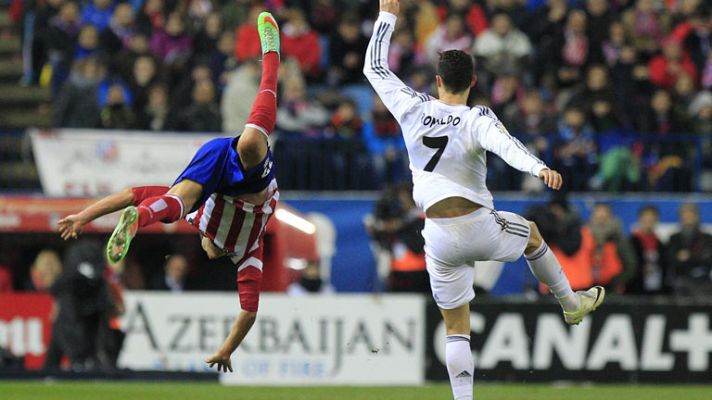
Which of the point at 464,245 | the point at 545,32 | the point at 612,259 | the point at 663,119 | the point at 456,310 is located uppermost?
the point at 545,32

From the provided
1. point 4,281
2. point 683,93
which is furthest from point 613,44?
point 4,281

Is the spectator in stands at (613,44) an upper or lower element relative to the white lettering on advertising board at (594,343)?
upper

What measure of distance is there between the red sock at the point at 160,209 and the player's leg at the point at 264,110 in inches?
28.7

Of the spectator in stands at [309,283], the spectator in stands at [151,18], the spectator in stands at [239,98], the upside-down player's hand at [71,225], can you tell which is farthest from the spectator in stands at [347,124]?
the upside-down player's hand at [71,225]

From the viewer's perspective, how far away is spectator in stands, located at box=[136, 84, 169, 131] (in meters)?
20.5

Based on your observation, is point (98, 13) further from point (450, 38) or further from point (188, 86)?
point (450, 38)

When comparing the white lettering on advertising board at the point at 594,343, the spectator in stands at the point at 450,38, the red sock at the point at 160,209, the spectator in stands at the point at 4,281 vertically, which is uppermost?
the spectator in stands at the point at 450,38

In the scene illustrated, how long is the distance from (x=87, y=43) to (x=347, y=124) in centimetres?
384

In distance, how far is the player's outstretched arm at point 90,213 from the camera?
418 inches

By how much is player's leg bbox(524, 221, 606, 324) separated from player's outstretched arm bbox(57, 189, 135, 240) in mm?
3094

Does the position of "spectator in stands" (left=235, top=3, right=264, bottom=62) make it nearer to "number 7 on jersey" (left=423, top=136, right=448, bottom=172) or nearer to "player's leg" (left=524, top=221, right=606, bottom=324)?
"player's leg" (left=524, top=221, right=606, bottom=324)

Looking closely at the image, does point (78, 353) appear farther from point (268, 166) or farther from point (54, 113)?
point (268, 166)

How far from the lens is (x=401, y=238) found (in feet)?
60.9

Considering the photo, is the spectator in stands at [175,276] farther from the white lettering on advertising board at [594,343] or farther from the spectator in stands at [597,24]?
the spectator in stands at [597,24]
